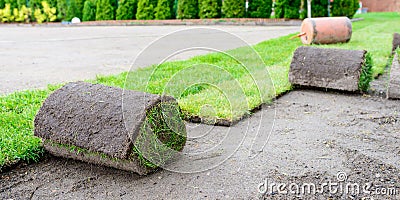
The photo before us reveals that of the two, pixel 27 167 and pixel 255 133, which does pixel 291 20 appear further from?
pixel 27 167

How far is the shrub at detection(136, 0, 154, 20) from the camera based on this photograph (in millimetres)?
19719

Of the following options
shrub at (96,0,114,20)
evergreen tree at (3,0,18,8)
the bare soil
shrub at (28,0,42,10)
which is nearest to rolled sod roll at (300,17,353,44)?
the bare soil

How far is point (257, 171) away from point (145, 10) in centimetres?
1802

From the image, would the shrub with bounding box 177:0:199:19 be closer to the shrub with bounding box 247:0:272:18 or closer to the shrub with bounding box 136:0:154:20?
the shrub with bounding box 136:0:154:20

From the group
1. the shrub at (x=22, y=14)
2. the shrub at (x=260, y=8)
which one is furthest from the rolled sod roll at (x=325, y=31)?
the shrub at (x=22, y=14)

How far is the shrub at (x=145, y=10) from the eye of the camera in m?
19.7

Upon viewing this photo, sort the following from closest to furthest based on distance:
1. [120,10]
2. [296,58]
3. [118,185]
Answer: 1. [118,185]
2. [296,58]
3. [120,10]

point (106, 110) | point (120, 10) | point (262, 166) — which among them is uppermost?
point (120, 10)

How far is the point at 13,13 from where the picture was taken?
23125mm

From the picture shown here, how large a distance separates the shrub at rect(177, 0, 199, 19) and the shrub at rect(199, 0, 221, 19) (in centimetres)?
39

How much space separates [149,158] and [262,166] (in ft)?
2.37

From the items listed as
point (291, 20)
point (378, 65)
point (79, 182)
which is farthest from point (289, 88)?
point (291, 20)

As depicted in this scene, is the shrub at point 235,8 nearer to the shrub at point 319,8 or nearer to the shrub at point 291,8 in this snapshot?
the shrub at point 291,8

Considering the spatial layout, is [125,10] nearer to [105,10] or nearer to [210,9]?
[105,10]
